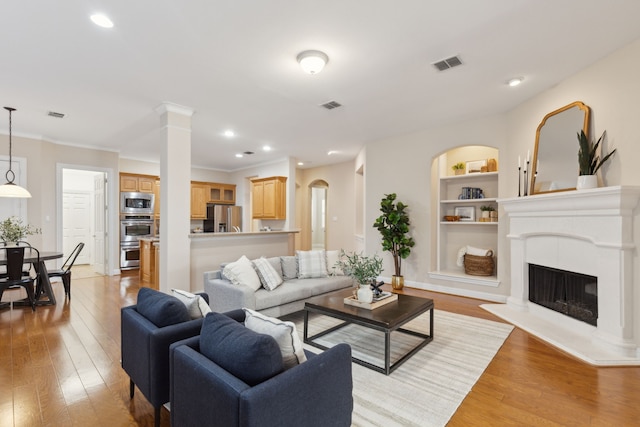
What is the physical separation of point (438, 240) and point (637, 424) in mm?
3640

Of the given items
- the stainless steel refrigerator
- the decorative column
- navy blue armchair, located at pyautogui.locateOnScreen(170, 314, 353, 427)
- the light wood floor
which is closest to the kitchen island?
the decorative column

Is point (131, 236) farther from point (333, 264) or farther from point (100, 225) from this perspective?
point (333, 264)

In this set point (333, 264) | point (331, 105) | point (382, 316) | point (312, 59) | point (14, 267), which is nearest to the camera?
point (382, 316)

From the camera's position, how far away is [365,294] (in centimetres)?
299

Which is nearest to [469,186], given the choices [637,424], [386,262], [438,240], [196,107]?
[438,240]

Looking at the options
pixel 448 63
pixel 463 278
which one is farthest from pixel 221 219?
pixel 448 63

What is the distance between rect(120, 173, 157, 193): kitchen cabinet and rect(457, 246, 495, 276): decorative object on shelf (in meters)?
7.33

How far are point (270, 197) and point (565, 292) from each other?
589cm

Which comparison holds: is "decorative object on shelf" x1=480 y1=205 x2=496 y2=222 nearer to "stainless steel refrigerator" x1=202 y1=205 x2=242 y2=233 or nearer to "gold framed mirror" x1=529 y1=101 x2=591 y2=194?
"gold framed mirror" x1=529 y1=101 x2=591 y2=194

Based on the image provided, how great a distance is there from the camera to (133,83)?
11.5ft

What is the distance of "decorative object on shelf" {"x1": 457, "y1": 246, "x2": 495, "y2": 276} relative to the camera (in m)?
4.88

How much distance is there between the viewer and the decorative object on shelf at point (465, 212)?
17.4ft

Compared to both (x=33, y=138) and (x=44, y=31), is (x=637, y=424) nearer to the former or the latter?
(x=44, y=31)

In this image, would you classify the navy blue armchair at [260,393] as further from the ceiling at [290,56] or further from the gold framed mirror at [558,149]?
the gold framed mirror at [558,149]
